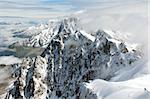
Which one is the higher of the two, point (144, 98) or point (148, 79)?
point (144, 98)

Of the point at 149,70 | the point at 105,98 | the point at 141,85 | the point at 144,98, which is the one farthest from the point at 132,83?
the point at 149,70

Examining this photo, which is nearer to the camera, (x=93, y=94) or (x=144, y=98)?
(x=144, y=98)

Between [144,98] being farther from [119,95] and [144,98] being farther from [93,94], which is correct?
[93,94]

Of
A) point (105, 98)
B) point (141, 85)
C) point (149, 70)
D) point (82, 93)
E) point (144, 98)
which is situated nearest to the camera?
point (144, 98)

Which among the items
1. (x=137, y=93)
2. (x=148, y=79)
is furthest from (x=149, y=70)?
(x=137, y=93)

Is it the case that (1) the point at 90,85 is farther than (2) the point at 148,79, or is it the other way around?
(2) the point at 148,79

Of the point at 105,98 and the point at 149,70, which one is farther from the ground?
the point at 105,98

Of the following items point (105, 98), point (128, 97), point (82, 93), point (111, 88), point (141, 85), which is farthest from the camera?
point (82, 93)

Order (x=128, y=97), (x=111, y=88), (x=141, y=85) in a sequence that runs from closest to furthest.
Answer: (x=128, y=97) → (x=111, y=88) → (x=141, y=85)

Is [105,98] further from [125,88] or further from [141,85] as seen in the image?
[141,85]
